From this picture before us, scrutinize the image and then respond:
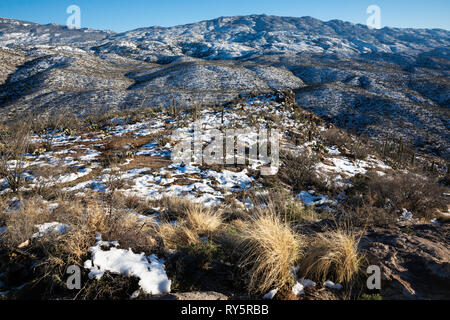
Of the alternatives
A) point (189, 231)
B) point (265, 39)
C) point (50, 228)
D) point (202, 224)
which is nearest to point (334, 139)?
point (202, 224)

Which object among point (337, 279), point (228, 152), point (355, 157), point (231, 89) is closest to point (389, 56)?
point (231, 89)

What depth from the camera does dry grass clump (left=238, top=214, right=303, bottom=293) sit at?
263 cm

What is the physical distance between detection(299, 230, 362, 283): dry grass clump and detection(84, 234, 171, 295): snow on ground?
171cm

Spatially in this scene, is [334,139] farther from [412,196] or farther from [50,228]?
[50,228]

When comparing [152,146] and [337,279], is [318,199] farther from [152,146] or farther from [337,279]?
[152,146]

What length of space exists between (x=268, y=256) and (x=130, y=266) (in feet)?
5.37

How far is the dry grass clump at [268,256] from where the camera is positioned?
2.63 metres

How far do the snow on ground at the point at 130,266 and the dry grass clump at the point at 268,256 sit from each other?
1.01m

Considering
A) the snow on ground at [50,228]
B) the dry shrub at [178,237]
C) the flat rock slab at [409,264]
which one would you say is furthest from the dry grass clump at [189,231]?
the flat rock slab at [409,264]

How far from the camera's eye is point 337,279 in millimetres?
2729

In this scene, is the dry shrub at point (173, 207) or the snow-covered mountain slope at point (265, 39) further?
the snow-covered mountain slope at point (265, 39)

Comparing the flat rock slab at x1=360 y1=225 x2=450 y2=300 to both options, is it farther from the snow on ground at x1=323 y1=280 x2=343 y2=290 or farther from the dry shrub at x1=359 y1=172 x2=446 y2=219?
the dry shrub at x1=359 y1=172 x2=446 y2=219

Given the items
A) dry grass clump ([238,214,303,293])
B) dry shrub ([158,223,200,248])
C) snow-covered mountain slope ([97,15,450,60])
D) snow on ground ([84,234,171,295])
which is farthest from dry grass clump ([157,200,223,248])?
snow-covered mountain slope ([97,15,450,60])

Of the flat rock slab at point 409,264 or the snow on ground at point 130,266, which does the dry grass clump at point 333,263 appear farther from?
the snow on ground at point 130,266
